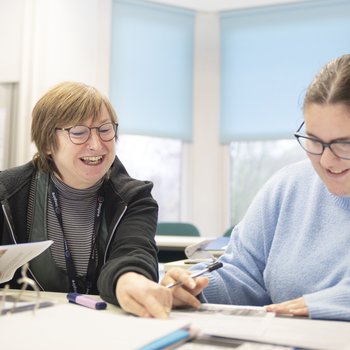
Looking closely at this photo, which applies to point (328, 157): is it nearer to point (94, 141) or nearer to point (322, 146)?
point (322, 146)

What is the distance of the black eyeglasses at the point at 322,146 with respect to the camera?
1028mm

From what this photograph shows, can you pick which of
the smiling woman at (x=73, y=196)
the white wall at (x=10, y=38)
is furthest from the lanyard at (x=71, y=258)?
the white wall at (x=10, y=38)

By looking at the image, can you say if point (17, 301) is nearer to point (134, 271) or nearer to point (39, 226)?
point (134, 271)

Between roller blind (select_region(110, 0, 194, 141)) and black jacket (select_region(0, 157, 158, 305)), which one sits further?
roller blind (select_region(110, 0, 194, 141))

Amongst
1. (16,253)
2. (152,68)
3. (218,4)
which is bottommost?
(16,253)

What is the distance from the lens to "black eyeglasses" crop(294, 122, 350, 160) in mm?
1028

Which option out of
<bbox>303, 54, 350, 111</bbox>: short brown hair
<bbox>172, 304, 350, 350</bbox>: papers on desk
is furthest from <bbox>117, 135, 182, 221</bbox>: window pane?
<bbox>172, 304, 350, 350</bbox>: papers on desk

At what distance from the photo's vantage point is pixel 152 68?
161 inches

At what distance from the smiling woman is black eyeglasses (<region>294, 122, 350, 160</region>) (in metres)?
0.51

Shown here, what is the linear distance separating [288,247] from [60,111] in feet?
2.58

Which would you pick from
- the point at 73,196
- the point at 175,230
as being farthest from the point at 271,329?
the point at 175,230

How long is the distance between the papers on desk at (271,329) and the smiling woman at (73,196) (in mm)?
445

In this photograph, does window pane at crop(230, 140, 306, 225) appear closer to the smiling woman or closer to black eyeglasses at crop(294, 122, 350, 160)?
the smiling woman

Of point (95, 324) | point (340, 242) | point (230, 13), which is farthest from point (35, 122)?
point (230, 13)
